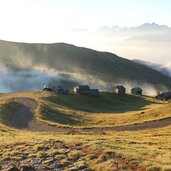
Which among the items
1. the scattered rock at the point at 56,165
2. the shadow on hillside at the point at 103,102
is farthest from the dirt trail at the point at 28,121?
the scattered rock at the point at 56,165

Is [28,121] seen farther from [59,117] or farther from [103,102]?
[103,102]

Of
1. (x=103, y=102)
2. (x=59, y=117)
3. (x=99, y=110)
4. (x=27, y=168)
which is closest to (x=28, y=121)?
(x=59, y=117)

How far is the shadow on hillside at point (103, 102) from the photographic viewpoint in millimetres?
136625

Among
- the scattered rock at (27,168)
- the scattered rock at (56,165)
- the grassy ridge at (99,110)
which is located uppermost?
the grassy ridge at (99,110)

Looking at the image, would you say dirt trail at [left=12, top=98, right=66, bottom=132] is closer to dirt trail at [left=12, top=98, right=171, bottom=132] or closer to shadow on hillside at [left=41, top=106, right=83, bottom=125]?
dirt trail at [left=12, top=98, right=171, bottom=132]

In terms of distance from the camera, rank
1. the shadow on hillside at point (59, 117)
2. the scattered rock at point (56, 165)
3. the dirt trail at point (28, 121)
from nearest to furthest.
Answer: the scattered rock at point (56, 165), the dirt trail at point (28, 121), the shadow on hillside at point (59, 117)

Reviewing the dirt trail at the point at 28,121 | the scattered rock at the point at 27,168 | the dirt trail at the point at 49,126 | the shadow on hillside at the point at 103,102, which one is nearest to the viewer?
the scattered rock at the point at 27,168

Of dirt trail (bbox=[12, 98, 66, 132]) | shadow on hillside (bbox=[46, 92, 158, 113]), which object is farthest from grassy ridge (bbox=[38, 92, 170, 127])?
dirt trail (bbox=[12, 98, 66, 132])

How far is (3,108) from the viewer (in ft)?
343

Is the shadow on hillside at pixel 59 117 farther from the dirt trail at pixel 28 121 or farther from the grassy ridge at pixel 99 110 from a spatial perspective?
the dirt trail at pixel 28 121

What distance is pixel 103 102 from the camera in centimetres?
15700

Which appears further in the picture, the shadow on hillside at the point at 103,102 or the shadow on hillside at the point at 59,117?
the shadow on hillside at the point at 103,102

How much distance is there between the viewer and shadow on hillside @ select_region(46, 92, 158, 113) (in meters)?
137

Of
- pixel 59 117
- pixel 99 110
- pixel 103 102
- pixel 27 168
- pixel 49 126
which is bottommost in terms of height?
pixel 49 126
